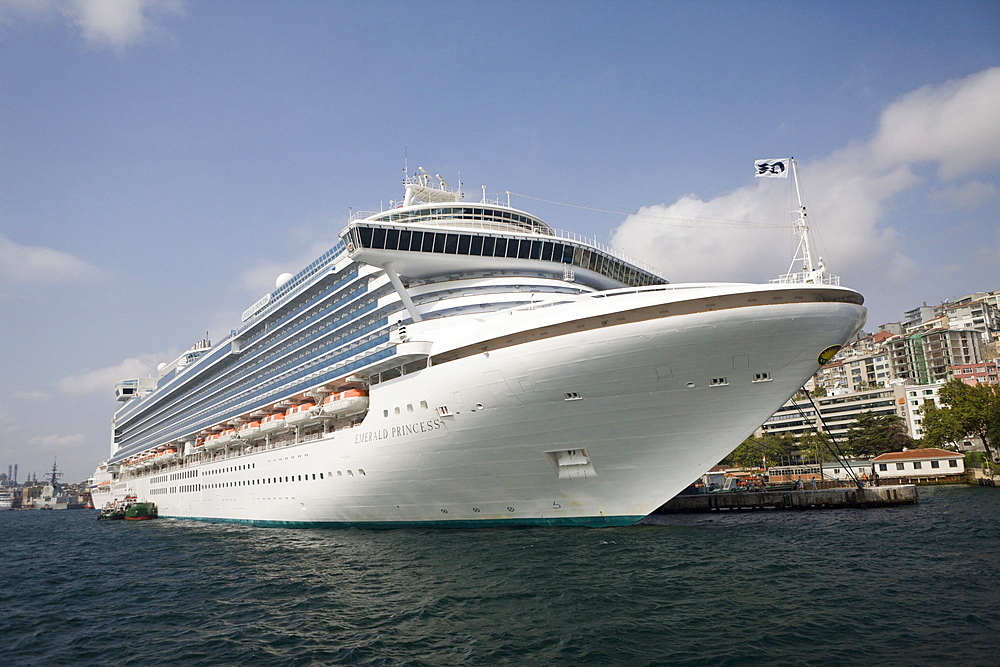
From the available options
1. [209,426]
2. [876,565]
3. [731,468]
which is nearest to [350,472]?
[876,565]

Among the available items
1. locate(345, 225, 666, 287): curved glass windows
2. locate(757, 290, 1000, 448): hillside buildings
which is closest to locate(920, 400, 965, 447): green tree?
locate(757, 290, 1000, 448): hillside buildings

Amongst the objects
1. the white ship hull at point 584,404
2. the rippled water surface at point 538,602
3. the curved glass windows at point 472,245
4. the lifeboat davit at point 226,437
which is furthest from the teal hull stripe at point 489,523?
the lifeboat davit at point 226,437

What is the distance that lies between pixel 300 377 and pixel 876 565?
22.9 m

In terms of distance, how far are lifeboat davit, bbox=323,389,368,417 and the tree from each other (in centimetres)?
5523

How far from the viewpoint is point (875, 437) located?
69.9 metres

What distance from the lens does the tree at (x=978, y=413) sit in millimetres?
52000

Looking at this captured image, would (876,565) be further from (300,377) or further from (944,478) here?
(944,478)

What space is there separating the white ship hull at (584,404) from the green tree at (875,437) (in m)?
64.6

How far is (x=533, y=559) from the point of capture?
14523 mm

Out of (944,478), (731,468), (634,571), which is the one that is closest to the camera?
(634,571)

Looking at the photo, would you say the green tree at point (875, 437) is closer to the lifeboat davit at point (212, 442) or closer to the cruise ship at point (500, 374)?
the cruise ship at point (500, 374)

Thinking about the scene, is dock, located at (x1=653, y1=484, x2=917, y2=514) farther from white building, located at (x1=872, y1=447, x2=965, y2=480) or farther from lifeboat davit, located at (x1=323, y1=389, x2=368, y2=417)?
white building, located at (x1=872, y1=447, x2=965, y2=480)

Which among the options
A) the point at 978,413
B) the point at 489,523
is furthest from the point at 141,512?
the point at 978,413

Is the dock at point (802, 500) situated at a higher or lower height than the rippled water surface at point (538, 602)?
lower
